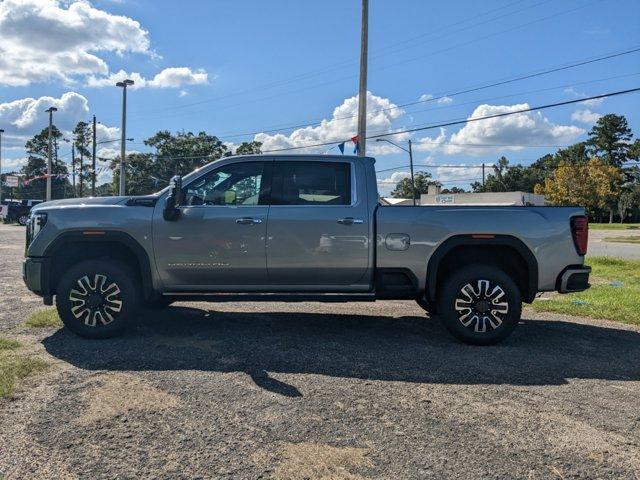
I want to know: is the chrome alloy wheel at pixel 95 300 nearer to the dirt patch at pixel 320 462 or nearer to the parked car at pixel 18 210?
the dirt patch at pixel 320 462

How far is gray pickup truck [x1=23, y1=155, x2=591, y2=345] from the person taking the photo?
565 centimetres

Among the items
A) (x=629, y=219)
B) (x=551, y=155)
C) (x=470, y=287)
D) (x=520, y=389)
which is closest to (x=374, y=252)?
(x=470, y=287)

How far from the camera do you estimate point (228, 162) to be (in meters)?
5.94

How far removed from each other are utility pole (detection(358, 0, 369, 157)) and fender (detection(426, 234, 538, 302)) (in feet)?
34.4

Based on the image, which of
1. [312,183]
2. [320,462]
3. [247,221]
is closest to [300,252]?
[247,221]

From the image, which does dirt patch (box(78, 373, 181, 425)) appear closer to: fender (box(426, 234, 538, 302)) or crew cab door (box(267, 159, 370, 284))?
crew cab door (box(267, 159, 370, 284))

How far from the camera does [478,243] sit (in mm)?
5684

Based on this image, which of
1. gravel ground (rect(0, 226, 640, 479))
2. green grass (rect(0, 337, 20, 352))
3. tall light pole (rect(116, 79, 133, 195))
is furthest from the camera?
tall light pole (rect(116, 79, 133, 195))

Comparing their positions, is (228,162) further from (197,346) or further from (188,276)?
(197,346)

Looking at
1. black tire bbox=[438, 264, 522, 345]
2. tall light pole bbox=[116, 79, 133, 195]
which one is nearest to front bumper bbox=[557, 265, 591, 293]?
black tire bbox=[438, 264, 522, 345]

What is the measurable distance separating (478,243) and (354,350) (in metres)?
1.73

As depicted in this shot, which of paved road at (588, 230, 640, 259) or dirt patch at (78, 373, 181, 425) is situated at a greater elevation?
paved road at (588, 230, 640, 259)

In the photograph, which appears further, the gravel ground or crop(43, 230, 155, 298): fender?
crop(43, 230, 155, 298): fender

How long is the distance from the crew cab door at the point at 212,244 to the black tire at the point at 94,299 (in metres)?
0.45
